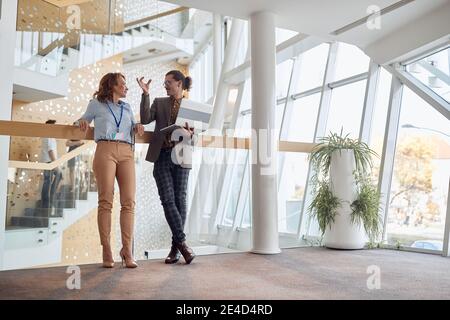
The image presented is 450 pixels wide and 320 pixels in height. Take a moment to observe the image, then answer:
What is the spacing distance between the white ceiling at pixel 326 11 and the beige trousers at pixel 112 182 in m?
1.80

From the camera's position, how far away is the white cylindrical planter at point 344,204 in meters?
4.55

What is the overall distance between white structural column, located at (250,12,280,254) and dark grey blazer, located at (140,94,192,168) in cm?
109

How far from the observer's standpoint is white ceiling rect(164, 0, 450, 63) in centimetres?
419

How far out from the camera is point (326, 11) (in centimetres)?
440

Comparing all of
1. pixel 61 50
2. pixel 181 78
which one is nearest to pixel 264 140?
pixel 181 78

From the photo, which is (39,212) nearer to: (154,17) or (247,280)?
(247,280)

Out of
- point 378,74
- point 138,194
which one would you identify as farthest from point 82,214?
point 378,74

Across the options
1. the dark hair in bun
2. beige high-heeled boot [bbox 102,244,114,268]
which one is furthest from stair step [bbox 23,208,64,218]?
the dark hair in bun

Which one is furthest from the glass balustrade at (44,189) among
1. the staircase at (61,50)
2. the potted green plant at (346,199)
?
the staircase at (61,50)

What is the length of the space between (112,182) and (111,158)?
0.61 feet

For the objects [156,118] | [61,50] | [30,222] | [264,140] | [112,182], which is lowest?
[30,222]

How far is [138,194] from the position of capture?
3.96m

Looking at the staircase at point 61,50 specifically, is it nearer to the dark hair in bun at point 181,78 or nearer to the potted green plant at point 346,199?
the dark hair in bun at point 181,78
